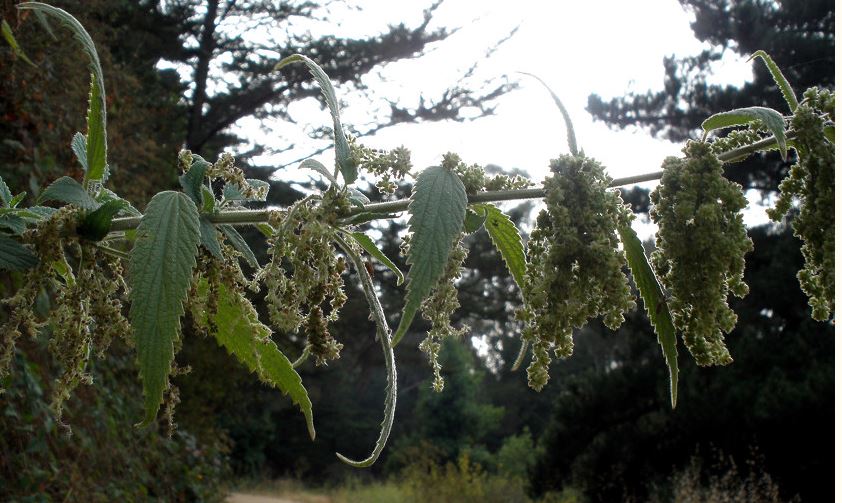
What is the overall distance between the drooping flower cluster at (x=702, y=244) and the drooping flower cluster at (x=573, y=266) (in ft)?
0.13

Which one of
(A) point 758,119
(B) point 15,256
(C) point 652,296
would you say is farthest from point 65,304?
(A) point 758,119

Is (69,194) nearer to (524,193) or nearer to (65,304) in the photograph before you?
(65,304)

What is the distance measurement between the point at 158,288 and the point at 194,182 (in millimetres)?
187

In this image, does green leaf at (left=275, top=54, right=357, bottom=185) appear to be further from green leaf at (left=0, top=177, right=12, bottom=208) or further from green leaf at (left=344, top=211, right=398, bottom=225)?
green leaf at (left=0, top=177, right=12, bottom=208)

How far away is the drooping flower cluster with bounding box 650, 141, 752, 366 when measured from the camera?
1.91ft

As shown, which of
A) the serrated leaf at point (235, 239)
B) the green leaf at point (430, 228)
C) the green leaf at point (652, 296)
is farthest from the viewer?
the serrated leaf at point (235, 239)

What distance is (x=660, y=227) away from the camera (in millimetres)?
617

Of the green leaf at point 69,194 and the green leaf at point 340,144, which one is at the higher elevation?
the green leaf at point 340,144

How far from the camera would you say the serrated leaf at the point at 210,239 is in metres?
0.68

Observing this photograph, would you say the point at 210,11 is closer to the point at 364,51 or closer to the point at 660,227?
the point at 364,51

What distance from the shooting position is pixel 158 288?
1.90 feet

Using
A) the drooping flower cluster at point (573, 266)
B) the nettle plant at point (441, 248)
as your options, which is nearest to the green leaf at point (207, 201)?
the nettle plant at point (441, 248)

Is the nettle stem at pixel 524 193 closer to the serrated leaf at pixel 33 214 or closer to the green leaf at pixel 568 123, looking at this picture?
the green leaf at pixel 568 123

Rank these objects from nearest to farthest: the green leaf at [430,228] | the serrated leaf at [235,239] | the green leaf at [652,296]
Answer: the green leaf at [430,228], the green leaf at [652,296], the serrated leaf at [235,239]
